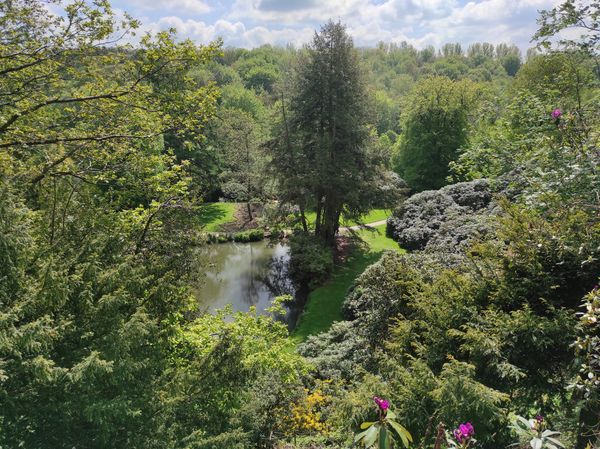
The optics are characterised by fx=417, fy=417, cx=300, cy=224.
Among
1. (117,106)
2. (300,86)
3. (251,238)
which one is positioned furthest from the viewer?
(251,238)

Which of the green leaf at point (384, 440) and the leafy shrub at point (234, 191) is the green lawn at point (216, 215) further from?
the green leaf at point (384, 440)

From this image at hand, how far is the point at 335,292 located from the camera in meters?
19.0

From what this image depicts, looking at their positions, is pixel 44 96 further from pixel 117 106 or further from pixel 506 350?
pixel 506 350

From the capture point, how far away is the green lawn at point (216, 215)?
3080 centimetres

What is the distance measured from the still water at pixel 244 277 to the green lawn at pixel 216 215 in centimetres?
309

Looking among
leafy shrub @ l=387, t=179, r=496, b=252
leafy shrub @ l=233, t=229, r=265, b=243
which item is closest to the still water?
leafy shrub @ l=233, t=229, r=265, b=243

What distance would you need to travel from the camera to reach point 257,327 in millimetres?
9281

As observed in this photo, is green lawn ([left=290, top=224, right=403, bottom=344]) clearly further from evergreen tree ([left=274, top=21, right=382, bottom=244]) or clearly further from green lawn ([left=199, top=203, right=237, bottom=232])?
green lawn ([left=199, top=203, right=237, bottom=232])

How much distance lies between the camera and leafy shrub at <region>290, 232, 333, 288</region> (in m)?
19.8

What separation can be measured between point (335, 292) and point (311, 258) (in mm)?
1994

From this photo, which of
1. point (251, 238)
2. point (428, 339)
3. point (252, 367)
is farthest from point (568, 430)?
point (251, 238)

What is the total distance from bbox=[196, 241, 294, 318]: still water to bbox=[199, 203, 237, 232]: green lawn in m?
3.09

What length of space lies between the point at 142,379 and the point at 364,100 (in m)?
18.7

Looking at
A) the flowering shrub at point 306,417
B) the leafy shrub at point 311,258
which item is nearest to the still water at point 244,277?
the leafy shrub at point 311,258
